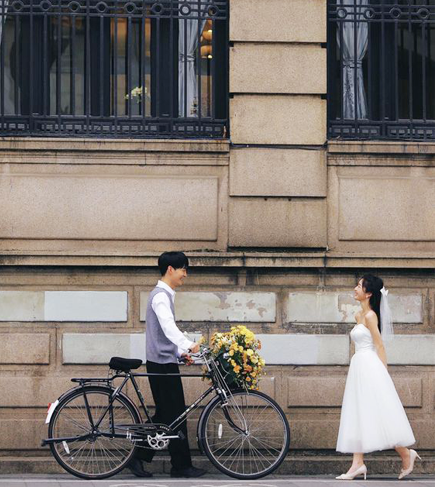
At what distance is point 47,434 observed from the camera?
1133cm

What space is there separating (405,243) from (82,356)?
3.47m

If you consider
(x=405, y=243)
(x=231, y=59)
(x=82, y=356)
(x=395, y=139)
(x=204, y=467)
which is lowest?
(x=204, y=467)

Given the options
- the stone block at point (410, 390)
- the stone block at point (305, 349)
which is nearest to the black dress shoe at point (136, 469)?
the stone block at point (305, 349)

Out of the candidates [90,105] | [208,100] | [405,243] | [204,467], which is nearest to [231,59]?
[208,100]

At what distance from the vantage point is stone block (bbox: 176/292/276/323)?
1157 cm

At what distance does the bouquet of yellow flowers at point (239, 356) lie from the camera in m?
10.6

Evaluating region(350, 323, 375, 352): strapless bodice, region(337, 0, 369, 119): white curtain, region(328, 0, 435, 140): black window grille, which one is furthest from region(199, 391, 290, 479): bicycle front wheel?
region(337, 0, 369, 119): white curtain

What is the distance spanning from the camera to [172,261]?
10.7 meters

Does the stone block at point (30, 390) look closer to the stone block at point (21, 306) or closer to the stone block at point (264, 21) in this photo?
the stone block at point (21, 306)

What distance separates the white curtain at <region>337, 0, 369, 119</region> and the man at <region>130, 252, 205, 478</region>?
2827mm

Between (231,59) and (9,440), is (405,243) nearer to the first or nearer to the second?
(231,59)

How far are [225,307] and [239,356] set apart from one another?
1046 millimetres

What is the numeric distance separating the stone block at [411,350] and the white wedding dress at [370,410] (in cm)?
97

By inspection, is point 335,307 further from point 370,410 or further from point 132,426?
point 132,426
